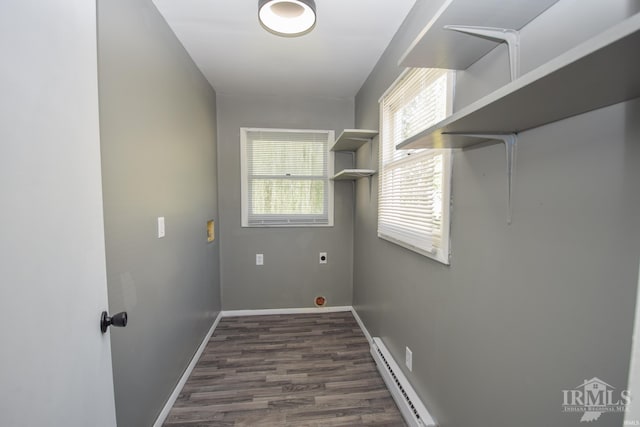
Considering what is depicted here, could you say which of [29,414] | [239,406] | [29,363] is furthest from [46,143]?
[239,406]

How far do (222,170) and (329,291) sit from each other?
1.88 metres

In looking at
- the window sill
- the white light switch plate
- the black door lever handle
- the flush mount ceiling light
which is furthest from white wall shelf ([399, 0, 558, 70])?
the white light switch plate

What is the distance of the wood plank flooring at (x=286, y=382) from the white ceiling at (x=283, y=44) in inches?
99.4

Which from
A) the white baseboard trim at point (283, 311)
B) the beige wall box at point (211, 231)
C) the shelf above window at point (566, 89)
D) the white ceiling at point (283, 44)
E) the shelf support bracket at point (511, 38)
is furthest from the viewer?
the white baseboard trim at point (283, 311)

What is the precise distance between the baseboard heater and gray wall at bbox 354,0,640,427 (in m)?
0.08

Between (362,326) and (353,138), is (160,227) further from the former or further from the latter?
(362,326)

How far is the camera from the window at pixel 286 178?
294 centimetres

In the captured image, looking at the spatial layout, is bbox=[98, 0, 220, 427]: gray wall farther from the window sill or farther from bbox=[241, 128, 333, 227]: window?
the window sill

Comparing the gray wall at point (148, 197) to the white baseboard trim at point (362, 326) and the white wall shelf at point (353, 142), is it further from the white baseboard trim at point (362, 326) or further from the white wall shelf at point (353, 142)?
the white baseboard trim at point (362, 326)

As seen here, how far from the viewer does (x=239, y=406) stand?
5.61ft

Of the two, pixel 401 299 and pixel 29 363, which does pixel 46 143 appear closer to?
pixel 29 363

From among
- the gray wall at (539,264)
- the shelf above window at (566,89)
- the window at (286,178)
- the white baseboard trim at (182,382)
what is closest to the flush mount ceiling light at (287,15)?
the gray wall at (539,264)

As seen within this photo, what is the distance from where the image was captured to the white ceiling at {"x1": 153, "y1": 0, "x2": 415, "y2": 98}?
5.11 feet

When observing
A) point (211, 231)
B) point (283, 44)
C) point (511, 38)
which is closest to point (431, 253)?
point (511, 38)
